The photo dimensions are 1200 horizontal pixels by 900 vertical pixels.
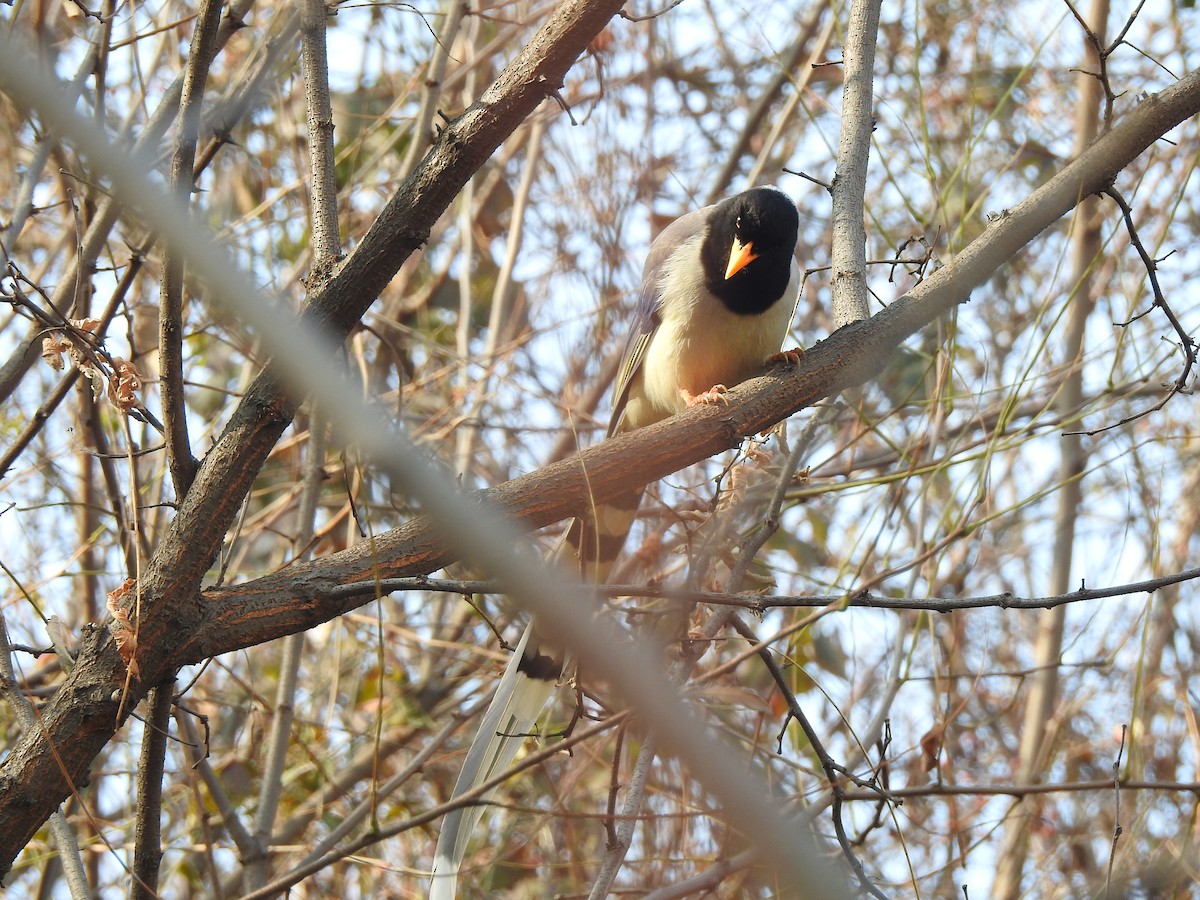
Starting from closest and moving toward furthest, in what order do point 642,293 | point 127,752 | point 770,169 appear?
point 642,293 → point 127,752 → point 770,169

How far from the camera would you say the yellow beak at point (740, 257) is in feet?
12.1

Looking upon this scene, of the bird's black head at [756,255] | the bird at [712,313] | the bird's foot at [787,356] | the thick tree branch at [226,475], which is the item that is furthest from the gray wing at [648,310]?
the thick tree branch at [226,475]

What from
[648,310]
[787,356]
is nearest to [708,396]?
[787,356]

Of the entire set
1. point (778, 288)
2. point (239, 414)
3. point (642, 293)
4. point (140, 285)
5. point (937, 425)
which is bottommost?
point (239, 414)

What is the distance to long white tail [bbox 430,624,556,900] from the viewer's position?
2697 mm

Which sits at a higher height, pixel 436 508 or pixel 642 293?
pixel 642 293

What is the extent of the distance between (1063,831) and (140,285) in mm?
5016

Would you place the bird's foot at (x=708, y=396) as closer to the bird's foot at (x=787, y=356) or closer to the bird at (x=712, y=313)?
the bird at (x=712, y=313)

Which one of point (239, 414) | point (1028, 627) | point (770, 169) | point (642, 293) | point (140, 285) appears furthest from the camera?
point (1028, 627)

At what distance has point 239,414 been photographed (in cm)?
241

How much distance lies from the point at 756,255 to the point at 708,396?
780 mm

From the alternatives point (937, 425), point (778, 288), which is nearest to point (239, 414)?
point (778, 288)

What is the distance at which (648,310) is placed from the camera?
13.6 feet

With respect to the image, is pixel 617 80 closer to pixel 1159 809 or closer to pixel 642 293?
pixel 642 293
